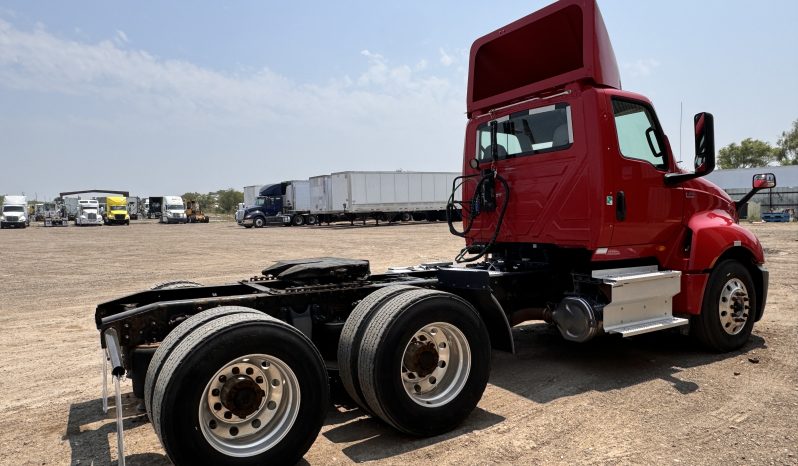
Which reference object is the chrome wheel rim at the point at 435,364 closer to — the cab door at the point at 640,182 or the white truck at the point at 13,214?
the cab door at the point at 640,182

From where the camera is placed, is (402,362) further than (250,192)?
No

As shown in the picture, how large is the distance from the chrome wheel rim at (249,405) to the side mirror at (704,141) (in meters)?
4.42

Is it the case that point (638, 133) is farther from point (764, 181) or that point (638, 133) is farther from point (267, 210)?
point (267, 210)

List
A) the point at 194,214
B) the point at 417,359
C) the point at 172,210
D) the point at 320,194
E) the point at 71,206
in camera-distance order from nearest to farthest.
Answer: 1. the point at 417,359
2. the point at 320,194
3. the point at 172,210
4. the point at 194,214
5. the point at 71,206

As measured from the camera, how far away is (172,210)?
58156mm

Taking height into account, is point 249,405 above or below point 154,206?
below

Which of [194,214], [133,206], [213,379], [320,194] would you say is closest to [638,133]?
[213,379]

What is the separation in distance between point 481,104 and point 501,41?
0.72 meters

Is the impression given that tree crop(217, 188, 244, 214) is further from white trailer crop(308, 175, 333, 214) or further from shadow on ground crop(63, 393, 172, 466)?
shadow on ground crop(63, 393, 172, 466)

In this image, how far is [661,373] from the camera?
5238 mm

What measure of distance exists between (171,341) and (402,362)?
1514 mm

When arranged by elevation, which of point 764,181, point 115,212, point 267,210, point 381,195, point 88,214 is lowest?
point 764,181

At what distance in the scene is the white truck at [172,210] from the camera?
58.1m

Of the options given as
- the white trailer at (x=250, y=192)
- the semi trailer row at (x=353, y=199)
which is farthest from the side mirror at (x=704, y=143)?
the white trailer at (x=250, y=192)
